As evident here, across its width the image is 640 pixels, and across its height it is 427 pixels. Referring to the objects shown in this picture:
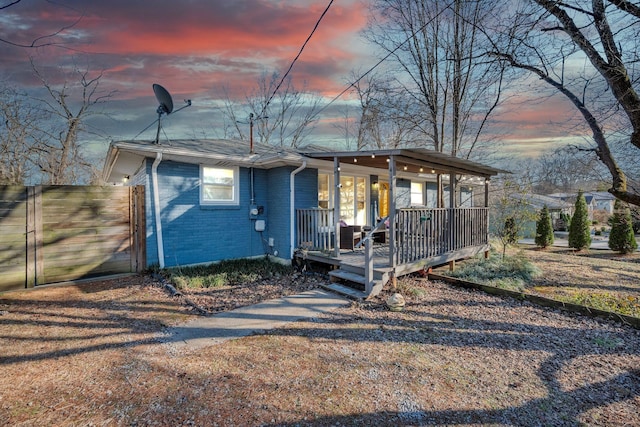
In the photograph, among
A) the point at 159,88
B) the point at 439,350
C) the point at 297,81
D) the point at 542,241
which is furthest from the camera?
the point at 297,81

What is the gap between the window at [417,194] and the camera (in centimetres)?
1266

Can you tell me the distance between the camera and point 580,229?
49.5 feet

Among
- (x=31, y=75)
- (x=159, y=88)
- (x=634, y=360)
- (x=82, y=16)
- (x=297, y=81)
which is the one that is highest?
(x=297, y=81)

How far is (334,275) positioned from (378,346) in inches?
108

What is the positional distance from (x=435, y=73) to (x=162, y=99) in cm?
1071

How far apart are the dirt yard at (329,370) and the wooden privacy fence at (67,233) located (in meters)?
1.17

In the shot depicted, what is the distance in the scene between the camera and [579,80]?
5688mm

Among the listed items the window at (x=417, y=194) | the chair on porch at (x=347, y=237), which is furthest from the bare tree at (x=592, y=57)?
the window at (x=417, y=194)

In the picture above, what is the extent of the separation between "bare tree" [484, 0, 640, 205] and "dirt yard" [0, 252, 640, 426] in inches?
145

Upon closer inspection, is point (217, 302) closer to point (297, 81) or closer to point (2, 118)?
point (2, 118)

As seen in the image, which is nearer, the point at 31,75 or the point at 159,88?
the point at 159,88

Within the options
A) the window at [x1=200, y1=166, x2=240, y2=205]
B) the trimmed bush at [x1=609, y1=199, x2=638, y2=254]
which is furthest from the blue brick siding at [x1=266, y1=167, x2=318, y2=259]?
the trimmed bush at [x1=609, y1=199, x2=638, y2=254]

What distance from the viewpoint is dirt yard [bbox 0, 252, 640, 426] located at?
97.9 inches

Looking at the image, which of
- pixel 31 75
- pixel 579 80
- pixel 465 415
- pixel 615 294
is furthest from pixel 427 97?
pixel 31 75
